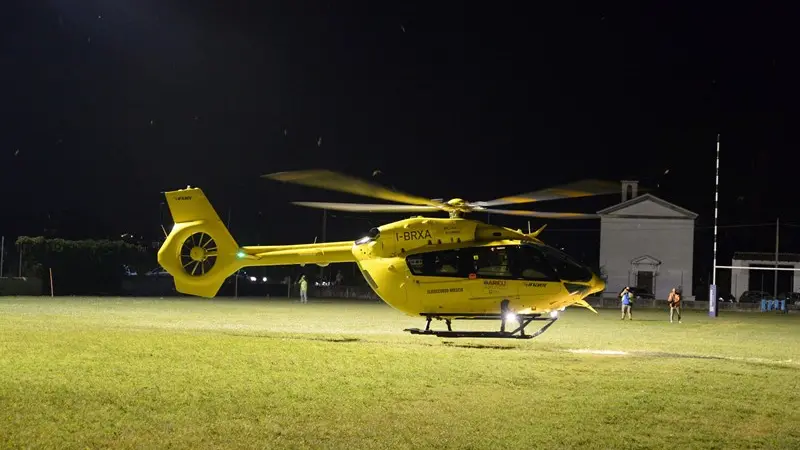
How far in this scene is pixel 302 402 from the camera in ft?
33.2

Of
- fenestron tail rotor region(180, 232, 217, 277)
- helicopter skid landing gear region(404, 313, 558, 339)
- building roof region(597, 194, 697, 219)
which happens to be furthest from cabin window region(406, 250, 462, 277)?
building roof region(597, 194, 697, 219)

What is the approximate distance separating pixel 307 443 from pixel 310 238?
8154 centimetres

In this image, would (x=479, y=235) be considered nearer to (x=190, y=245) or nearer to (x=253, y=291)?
(x=190, y=245)

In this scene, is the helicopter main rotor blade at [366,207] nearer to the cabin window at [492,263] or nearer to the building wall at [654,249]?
the cabin window at [492,263]

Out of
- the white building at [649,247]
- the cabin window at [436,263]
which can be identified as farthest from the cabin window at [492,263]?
the white building at [649,247]

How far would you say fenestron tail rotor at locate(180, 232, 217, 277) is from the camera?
19.9m

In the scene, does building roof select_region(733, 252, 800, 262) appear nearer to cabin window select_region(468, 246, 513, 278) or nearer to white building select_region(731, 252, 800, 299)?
white building select_region(731, 252, 800, 299)

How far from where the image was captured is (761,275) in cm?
6631

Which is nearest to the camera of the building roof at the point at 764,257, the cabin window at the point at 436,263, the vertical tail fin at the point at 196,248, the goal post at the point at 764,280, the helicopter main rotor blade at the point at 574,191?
the helicopter main rotor blade at the point at 574,191

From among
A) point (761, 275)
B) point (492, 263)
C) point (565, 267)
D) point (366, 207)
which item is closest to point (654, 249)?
point (761, 275)

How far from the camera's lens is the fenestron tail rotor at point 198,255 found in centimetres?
1992

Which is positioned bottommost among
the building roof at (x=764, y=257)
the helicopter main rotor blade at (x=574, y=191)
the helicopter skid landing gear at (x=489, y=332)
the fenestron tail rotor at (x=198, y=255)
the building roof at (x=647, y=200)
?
the helicopter skid landing gear at (x=489, y=332)

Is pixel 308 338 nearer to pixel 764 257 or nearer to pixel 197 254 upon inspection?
pixel 197 254

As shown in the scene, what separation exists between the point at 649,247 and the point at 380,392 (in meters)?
50.7
